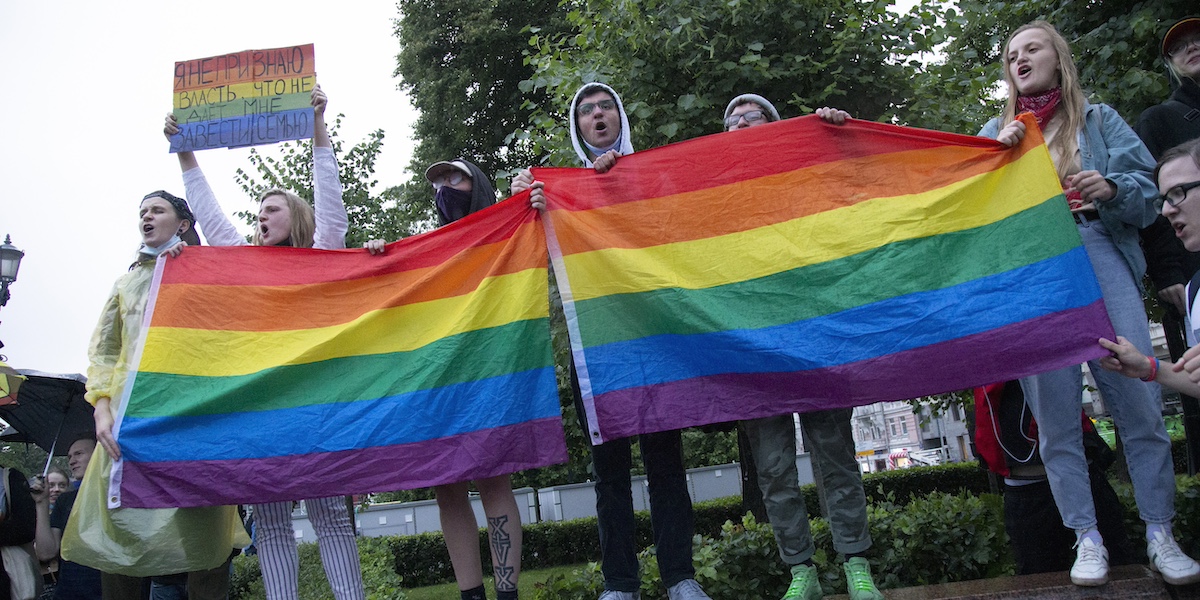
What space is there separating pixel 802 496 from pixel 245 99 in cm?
325

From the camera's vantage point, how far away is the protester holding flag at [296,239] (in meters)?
3.81

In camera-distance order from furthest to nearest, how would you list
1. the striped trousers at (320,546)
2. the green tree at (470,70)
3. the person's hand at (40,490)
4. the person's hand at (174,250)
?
the green tree at (470,70), the person's hand at (40,490), the person's hand at (174,250), the striped trousers at (320,546)

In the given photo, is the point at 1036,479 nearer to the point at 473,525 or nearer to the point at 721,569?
the point at 721,569

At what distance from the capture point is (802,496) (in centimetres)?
343

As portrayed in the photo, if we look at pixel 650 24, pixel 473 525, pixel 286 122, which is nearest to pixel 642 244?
pixel 473 525

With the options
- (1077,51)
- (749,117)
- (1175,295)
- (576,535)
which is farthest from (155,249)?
(576,535)

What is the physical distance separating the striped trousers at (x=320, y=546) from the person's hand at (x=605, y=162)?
6.26ft

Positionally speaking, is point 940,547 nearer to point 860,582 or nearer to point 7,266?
point 860,582

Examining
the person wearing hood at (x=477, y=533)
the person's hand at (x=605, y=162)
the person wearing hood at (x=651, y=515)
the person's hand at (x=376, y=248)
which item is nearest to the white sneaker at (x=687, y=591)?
the person wearing hood at (x=651, y=515)

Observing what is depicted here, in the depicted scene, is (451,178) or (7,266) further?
(7,266)

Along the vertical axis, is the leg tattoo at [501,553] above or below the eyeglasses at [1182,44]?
below

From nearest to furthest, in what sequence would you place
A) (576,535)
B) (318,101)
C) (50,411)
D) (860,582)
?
(860,582), (318,101), (50,411), (576,535)

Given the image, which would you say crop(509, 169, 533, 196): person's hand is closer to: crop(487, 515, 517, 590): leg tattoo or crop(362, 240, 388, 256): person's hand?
crop(362, 240, 388, 256): person's hand

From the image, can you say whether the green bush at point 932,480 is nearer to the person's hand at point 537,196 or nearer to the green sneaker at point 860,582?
the green sneaker at point 860,582
